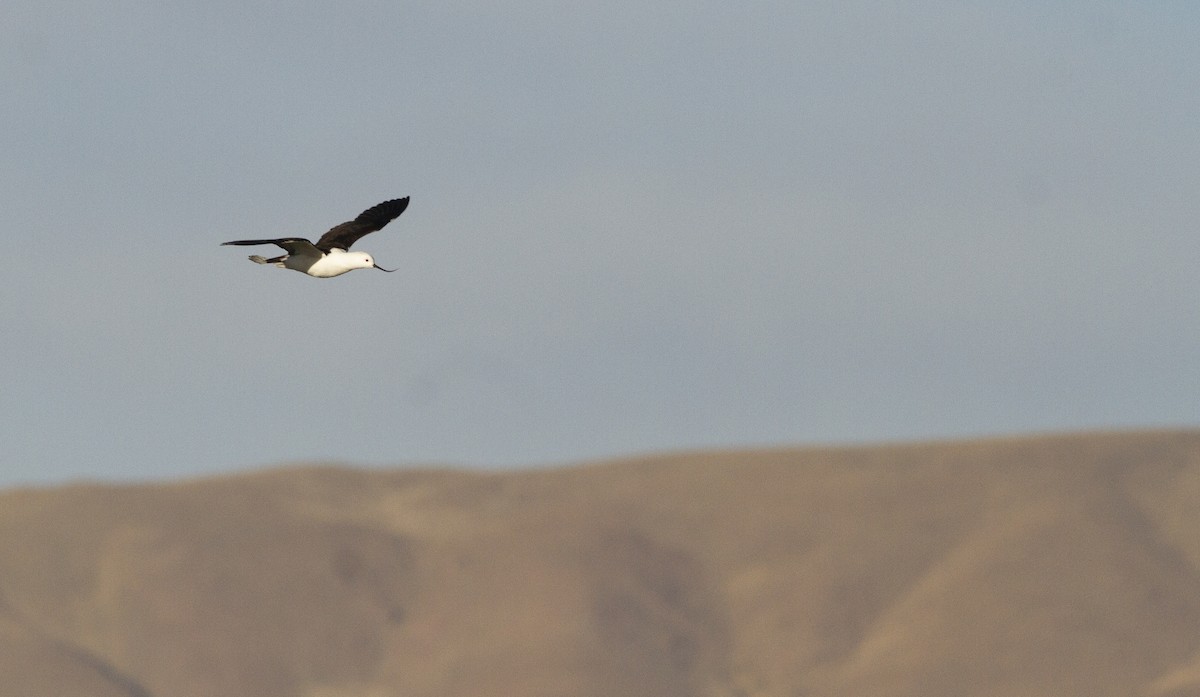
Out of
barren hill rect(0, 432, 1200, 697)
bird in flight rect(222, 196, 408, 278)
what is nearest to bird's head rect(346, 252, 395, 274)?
bird in flight rect(222, 196, 408, 278)

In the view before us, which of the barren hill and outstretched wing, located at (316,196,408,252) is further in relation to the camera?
the barren hill

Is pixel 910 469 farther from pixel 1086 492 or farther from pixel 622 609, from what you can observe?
pixel 622 609

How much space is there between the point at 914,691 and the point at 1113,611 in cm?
1336

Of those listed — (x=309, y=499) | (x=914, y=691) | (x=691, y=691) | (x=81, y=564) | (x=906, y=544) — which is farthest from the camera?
(x=309, y=499)

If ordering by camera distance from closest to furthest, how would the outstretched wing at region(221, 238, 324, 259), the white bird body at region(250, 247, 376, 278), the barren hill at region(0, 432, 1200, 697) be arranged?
1. the outstretched wing at region(221, 238, 324, 259)
2. the white bird body at region(250, 247, 376, 278)
3. the barren hill at region(0, 432, 1200, 697)

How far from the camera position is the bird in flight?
2817 cm

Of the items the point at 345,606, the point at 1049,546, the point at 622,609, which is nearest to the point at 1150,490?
the point at 1049,546

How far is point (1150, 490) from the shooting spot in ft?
464

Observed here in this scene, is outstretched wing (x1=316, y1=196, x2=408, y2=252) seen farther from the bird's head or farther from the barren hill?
→ the barren hill

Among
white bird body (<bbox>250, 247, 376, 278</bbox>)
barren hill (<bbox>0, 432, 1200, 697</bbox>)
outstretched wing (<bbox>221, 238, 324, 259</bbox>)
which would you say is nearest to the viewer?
outstretched wing (<bbox>221, 238, 324, 259</bbox>)

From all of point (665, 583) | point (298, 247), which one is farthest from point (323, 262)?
point (665, 583)

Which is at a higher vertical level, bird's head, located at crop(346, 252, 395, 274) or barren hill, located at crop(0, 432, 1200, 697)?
bird's head, located at crop(346, 252, 395, 274)

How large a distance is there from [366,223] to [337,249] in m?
0.63

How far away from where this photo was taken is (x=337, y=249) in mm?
28844
